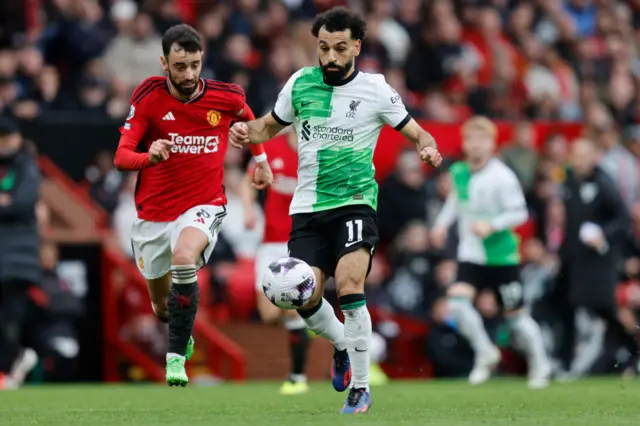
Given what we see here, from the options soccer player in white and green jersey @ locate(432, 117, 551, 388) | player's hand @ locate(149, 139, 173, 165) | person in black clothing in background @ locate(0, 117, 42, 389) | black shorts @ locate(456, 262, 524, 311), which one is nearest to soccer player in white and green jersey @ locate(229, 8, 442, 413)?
player's hand @ locate(149, 139, 173, 165)

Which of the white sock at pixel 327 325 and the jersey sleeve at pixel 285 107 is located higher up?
the jersey sleeve at pixel 285 107

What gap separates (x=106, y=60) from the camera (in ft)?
59.1

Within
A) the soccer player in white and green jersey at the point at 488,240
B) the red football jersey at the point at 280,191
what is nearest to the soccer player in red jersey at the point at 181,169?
the red football jersey at the point at 280,191

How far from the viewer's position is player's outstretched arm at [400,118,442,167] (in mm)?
9328

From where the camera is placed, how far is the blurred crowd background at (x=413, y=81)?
17.2 meters

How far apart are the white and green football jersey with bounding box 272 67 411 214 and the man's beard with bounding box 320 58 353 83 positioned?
0.06 meters

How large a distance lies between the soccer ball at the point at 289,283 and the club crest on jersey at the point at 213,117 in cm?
170

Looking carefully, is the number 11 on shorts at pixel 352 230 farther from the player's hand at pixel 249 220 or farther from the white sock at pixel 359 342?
the player's hand at pixel 249 220

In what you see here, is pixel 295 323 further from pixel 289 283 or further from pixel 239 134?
pixel 289 283

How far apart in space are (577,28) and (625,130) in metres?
2.90

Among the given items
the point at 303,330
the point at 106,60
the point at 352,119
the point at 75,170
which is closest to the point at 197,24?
the point at 106,60

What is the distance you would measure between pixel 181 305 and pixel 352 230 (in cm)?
161

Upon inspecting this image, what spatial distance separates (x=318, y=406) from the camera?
10.6 metres

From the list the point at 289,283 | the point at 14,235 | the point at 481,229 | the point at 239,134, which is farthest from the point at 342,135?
the point at 14,235
